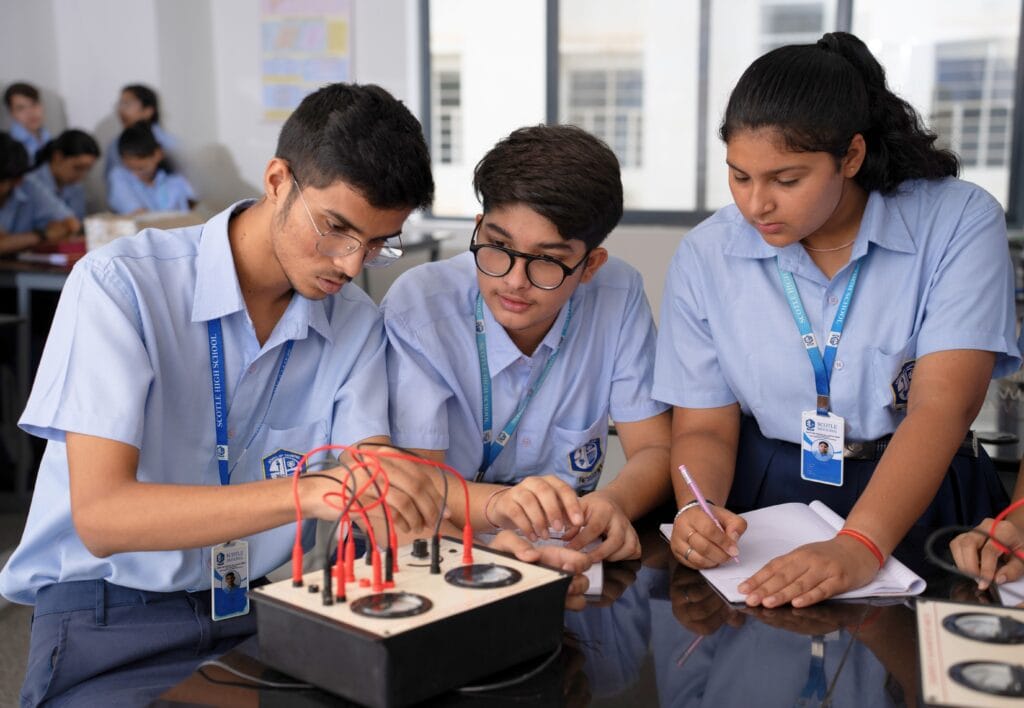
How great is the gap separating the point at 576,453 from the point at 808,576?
0.62m

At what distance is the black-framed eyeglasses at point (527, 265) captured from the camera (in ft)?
5.22

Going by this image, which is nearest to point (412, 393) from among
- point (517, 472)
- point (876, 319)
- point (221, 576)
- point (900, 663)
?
point (517, 472)

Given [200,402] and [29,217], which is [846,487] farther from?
[29,217]

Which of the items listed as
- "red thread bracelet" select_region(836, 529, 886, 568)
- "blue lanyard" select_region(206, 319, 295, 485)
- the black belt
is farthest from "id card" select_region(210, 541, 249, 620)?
the black belt

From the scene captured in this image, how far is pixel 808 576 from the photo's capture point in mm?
1202

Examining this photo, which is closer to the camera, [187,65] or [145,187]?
[145,187]

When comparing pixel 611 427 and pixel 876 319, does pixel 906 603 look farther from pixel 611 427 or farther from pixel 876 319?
pixel 611 427

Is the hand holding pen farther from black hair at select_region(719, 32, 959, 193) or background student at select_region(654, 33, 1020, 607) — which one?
black hair at select_region(719, 32, 959, 193)

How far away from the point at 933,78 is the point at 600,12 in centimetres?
213

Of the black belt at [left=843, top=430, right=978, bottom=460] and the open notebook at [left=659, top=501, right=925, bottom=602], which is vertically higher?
the black belt at [left=843, top=430, right=978, bottom=460]

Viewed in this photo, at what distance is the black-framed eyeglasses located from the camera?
1591 millimetres

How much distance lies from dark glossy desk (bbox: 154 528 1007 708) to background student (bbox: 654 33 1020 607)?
0.22 m

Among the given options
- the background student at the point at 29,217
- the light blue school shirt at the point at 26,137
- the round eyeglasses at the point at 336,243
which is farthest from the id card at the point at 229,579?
the light blue school shirt at the point at 26,137

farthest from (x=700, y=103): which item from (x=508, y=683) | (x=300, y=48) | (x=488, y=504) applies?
(x=508, y=683)
